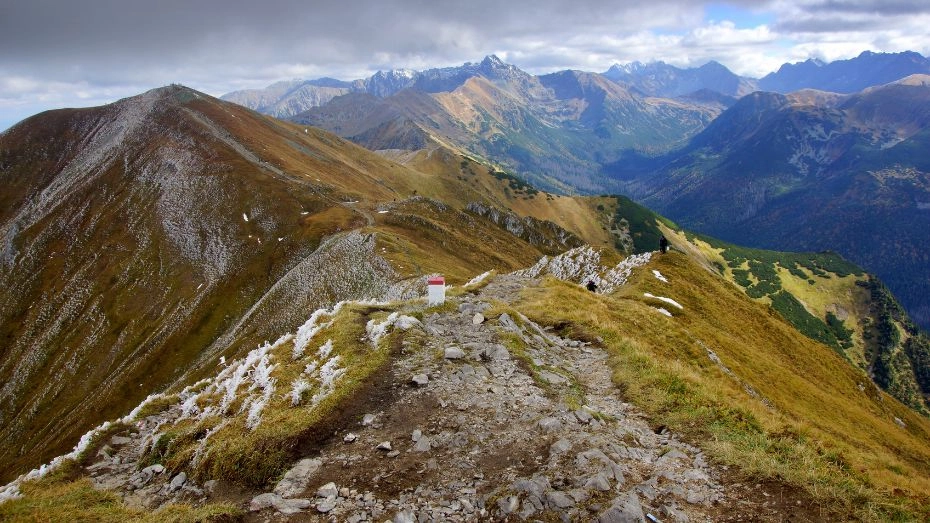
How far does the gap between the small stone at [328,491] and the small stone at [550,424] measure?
7.63 meters

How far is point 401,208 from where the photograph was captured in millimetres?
132875

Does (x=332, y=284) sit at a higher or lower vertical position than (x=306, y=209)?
lower

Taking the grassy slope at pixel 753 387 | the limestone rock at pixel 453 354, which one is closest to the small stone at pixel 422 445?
the limestone rock at pixel 453 354

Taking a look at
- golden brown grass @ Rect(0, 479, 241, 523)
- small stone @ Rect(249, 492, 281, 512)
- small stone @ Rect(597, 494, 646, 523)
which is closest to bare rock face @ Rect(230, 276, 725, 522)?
small stone @ Rect(597, 494, 646, 523)

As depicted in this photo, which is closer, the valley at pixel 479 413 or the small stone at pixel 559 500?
the small stone at pixel 559 500

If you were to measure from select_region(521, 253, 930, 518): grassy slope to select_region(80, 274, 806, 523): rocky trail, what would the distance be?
1546mm

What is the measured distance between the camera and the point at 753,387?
1452 inches

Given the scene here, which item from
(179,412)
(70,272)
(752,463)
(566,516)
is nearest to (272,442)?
(566,516)

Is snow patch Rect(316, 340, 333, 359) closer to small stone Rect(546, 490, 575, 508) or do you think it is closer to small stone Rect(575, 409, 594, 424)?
small stone Rect(575, 409, 594, 424)

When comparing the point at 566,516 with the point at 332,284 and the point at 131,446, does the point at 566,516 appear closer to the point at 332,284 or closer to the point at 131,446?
the point at 131,446

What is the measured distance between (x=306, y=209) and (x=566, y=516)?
12533 centimetres

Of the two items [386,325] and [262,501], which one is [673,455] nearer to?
[262,501]

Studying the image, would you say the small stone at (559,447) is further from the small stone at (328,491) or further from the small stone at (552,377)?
the small stone at (328,491)

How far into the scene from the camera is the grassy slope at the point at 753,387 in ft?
48.0
